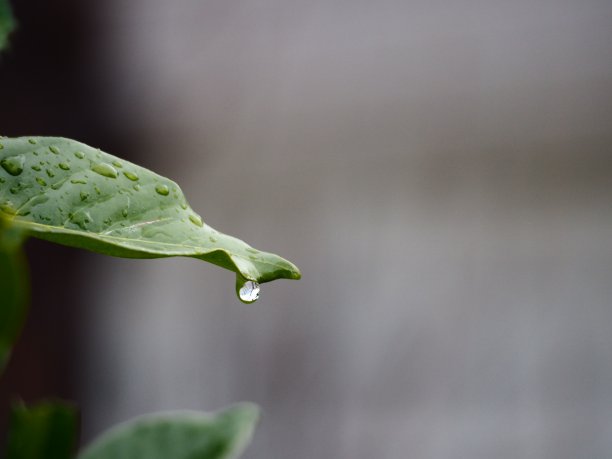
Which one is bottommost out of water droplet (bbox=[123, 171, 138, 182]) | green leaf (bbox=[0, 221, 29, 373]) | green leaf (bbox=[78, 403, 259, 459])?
green leaf (bbox=[78, 403, 259, 459])

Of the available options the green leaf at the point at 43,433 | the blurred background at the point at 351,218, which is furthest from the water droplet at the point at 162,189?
the blurred background at the point at 351,218

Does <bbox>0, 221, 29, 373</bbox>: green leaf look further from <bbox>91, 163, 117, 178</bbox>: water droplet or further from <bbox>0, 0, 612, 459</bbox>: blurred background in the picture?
<bbox>0, 0, 612, 459</bbox>: blurred background

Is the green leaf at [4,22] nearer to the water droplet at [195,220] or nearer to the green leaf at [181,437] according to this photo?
the water droplet at [195,220]

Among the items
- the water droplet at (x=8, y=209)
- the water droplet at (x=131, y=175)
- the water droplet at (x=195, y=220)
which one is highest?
the water droplet at (x=131, y=175)

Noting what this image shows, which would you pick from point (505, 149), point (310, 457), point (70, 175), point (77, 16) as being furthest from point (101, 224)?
point (77, 16)

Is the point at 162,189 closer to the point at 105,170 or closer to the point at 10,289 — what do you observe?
the point at 105,170

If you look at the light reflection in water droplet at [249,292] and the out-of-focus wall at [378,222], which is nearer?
the light reflection in water droplet at [249,292]

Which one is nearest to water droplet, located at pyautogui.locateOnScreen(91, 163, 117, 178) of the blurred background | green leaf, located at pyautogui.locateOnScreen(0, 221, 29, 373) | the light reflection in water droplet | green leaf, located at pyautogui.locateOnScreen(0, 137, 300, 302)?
green leaf, located at pyautogui.locateOnScreen(0, 137, 300, 302)

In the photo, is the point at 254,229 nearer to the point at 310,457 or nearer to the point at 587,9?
the point at 310,457
